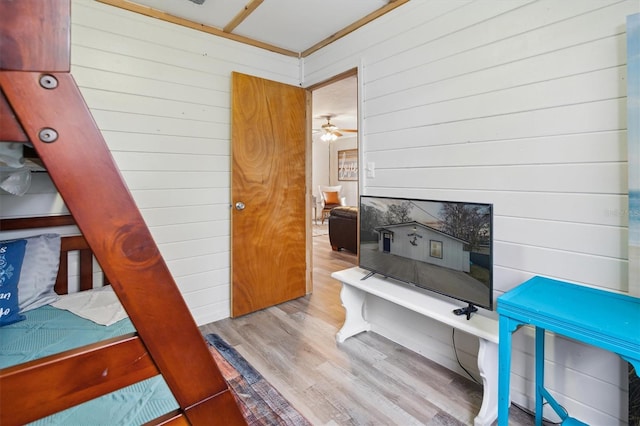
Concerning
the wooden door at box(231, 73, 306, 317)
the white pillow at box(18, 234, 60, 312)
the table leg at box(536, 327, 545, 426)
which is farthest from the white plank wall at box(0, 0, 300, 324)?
the table leg at box(536, 327, 545, 426)

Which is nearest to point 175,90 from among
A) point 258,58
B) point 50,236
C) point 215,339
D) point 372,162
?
point 258,58

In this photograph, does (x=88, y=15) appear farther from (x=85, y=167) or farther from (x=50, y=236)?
(x=85, y=167)

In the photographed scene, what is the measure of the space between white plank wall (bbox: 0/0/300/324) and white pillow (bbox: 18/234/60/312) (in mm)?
265

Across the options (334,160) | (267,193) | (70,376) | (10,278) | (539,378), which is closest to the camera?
(70,376)

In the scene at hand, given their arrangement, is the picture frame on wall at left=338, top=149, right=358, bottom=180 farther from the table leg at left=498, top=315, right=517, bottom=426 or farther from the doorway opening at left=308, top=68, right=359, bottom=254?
the table leg at left=498, top=315, right=517, bottom=426

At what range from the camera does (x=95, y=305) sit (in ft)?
6.64

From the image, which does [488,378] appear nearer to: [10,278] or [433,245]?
[433,245]

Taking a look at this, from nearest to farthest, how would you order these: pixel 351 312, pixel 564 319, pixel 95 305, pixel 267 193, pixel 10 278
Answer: pixel 564 319
pixel 10 278
pixel 95 305
pixel 351 312
pixel 267 193

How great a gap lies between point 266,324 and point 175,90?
83.6 inches

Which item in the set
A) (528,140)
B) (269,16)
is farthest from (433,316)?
(269,16)

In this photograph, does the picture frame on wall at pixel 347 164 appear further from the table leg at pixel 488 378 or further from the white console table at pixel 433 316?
the table leg at pixel 488 378

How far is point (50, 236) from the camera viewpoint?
2176mm

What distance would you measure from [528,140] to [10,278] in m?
2.98

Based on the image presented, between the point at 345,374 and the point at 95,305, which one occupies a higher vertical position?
the point at 95,305
